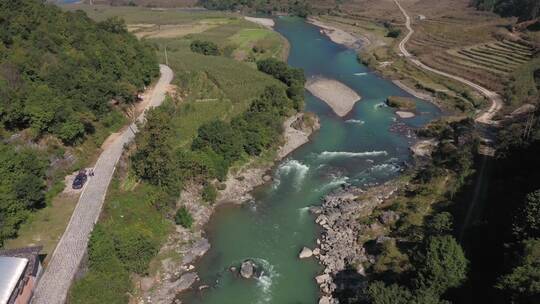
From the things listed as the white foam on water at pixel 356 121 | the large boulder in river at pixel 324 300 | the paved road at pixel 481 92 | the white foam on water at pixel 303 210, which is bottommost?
the white foam on water at pixel 303 210

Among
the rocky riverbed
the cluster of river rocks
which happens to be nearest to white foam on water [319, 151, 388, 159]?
the rocky riverbed

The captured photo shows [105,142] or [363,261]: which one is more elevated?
[105,142]

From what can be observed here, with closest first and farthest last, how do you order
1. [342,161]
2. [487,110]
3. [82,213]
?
1. [82,213]
2. [342,161]
3. [487,110]

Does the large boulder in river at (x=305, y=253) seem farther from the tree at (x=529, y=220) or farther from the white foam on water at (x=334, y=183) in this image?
the tree at (x=529, y=220)

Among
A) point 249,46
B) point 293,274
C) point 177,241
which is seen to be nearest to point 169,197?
point 177,241

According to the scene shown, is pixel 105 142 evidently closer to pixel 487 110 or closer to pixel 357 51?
pixel 487 110

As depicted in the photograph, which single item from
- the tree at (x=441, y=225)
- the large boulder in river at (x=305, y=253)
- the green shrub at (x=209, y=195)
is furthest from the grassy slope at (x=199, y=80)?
the tree at (x=441, y=225)
